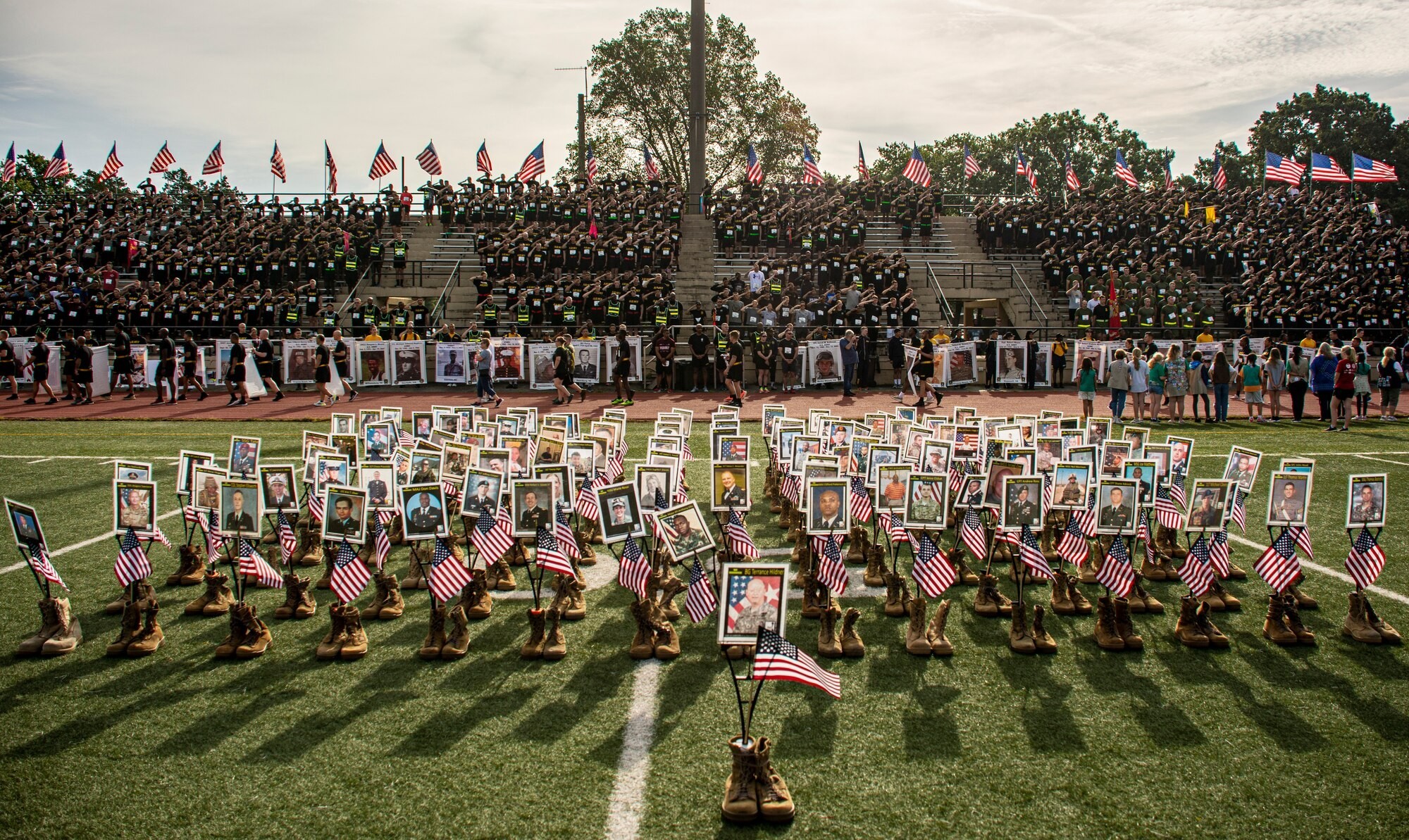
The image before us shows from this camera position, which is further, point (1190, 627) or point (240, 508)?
point (240, 508)

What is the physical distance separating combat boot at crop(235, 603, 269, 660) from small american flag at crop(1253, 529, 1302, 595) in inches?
Result: 285

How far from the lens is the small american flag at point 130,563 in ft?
23.4

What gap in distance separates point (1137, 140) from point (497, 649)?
101442 millimetres

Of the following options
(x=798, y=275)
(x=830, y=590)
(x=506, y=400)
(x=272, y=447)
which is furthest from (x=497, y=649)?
(x=798, y=275)

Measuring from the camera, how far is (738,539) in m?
7.49

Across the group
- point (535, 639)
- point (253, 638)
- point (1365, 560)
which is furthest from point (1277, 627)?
point (253, 638)

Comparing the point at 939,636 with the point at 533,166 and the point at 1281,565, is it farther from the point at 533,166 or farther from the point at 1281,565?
the point at 533,166

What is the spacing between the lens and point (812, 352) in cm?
2572

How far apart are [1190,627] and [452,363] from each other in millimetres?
21926

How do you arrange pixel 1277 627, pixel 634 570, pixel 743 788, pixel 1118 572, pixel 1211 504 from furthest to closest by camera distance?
1. pixel 1211 504
2. pixel 1118 572
3. pixel 1277 627
4. pixel 634 570
5. pixel 743 788

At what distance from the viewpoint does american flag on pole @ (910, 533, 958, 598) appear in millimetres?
7281

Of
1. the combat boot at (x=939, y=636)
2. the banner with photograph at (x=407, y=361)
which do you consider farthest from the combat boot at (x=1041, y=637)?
the banner with photograph at (x=407, y=361)

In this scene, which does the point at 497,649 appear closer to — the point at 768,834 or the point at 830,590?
the point at 830,590

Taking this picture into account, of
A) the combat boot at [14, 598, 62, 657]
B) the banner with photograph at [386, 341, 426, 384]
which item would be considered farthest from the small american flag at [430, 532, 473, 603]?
the banner with photograph at [386, 341, 426, 384]
